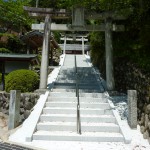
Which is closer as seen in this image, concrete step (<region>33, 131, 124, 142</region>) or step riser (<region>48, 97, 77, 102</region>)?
concrete step (<region>33, 131, 124, 142</region>)

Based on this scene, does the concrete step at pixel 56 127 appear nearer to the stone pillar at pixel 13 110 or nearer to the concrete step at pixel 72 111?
the stone pillar at pixel 13 110

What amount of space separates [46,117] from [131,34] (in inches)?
277

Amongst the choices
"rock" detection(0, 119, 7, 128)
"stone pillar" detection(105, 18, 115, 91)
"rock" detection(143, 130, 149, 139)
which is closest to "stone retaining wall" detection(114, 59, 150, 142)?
"rock" detection(143, 130, 149, 139)

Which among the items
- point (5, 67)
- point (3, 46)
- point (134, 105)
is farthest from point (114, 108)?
point (3, 46)

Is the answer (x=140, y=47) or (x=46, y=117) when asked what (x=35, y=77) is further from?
(x=140, y=47)

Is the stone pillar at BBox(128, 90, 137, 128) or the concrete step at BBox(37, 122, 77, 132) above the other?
the stone pillar at BBox(128, 90, 137, 128)

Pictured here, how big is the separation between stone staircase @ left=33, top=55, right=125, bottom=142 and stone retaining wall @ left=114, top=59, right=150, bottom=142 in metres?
0.86

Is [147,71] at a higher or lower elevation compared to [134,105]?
higher

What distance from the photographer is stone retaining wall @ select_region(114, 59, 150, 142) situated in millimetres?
8812

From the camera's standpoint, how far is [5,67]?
1758 centimetres

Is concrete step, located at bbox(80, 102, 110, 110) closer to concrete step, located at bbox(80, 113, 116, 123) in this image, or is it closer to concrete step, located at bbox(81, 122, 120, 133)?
concrete step, located at bbox(80, 113, 116, 123)

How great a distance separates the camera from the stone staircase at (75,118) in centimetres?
847

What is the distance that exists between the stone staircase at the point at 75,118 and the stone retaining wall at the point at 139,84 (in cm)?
86

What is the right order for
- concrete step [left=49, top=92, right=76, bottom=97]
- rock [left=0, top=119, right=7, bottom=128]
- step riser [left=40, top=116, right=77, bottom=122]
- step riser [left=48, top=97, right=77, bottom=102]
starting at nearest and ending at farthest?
step riser [left=40, top=116, right=77, bottom=122] → step riser [left=48, top=97, right=77, bottom=102] → rock [left=0, top=119, right=7, bottom=128] → concrete step [left=49, top=92, right=76, bottom=97]
